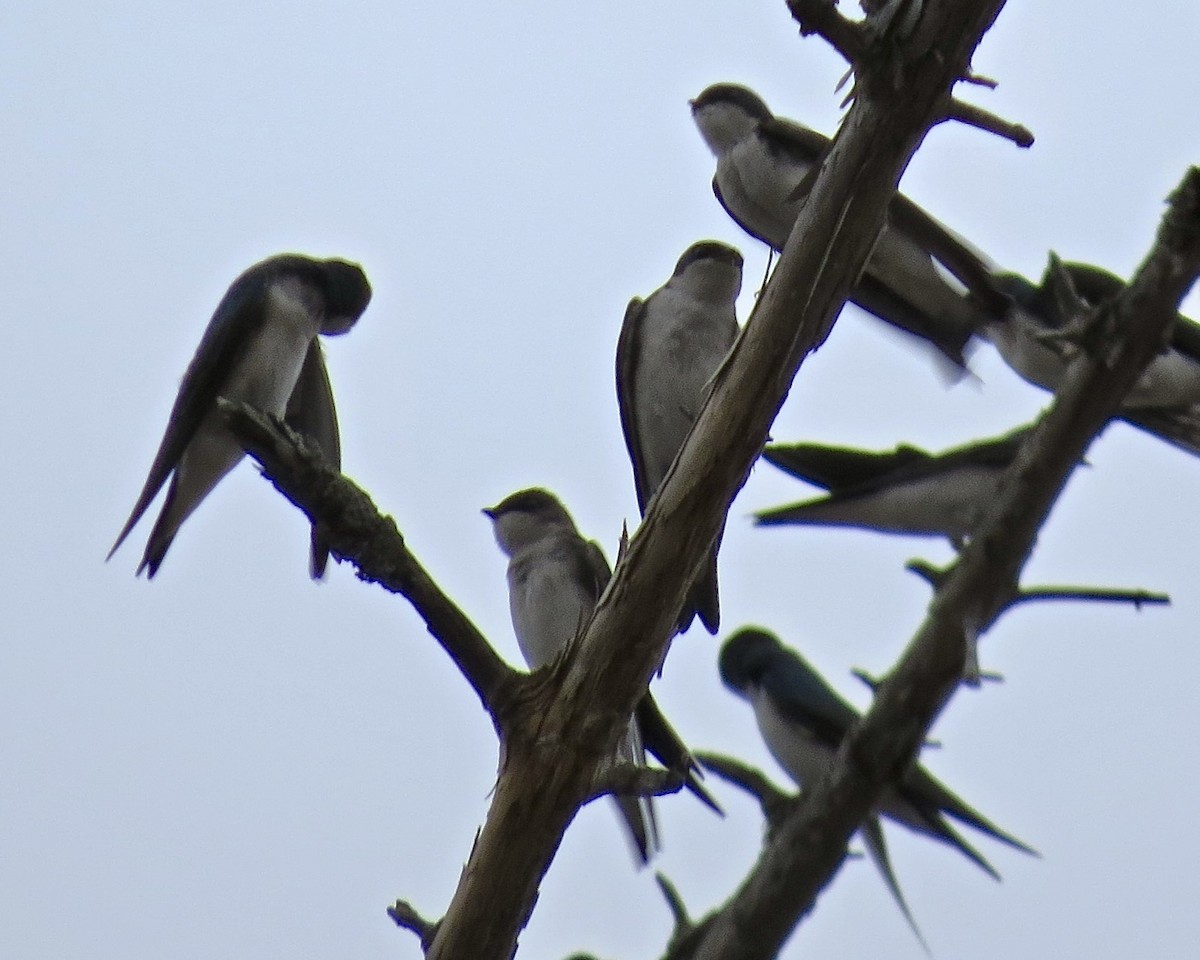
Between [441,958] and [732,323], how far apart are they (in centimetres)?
238

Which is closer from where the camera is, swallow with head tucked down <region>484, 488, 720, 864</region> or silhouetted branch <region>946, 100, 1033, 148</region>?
silhouetted branch <region>946, 100, 1033, 148</region>

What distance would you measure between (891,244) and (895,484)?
0.98 meters

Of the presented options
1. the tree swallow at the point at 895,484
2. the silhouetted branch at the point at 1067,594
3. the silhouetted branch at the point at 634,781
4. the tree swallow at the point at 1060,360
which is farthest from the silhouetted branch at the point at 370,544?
the tree swallow at the point at 895,484

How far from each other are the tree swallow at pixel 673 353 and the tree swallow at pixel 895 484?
585 millimetres

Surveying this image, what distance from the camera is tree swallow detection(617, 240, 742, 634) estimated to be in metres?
3.86

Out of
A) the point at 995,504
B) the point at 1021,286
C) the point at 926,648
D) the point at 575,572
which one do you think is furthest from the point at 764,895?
the point at 1021,286

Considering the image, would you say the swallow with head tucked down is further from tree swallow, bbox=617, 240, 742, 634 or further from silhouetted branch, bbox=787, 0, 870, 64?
silhouetted branch, bbox=787, 0, 870, 64

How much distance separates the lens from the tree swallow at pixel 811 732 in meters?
4.71

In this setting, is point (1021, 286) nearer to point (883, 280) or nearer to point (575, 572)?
point (883, 280)

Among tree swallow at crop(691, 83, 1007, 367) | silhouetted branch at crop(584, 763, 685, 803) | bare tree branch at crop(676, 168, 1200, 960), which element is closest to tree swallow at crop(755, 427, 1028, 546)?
tree swallow at crop(691, 83, 1007, 367)

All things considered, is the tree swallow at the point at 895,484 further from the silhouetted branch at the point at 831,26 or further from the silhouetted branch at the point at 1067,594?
the silhouetted branch at the point at 831,26

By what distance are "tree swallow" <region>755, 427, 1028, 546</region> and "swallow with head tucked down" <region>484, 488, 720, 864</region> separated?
1.86 ft

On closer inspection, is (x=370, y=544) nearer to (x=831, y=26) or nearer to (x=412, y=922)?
(x=412, y=922)

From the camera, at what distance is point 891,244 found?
376cm
